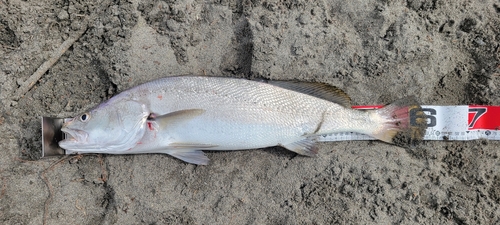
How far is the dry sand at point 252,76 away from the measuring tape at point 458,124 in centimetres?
9

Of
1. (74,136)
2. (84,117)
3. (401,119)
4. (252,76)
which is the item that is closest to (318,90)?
(252,76)

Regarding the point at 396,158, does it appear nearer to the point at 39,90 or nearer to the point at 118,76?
the point at 118,76

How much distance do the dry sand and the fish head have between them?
34cm

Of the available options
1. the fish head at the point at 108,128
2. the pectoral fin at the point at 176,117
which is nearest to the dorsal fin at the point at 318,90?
the pectoral fin at the point at 176,117

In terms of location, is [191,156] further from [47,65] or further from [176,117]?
[47,65]

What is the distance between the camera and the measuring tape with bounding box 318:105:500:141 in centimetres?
Answer: 360

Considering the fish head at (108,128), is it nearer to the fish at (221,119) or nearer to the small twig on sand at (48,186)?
the fish at (221,119)

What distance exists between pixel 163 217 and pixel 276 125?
1414 mm

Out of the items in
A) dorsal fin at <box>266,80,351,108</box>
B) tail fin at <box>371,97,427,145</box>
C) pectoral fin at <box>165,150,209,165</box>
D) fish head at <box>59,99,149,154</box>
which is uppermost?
dorsal fin at <box>266,80,351,108</box>

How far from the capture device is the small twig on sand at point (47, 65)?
361 cm

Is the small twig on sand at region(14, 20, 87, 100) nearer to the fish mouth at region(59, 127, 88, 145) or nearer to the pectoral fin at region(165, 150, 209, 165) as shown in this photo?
the fish mouth at region(59, 127, 88, 145)

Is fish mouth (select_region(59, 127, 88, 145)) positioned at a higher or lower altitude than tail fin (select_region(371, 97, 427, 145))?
lower

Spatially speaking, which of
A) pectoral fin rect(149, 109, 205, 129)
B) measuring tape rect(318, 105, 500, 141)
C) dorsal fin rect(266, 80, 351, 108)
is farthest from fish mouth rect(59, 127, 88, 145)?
measuring tape rect(318, 105, 500, 141)

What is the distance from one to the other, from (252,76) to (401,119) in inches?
61.6
